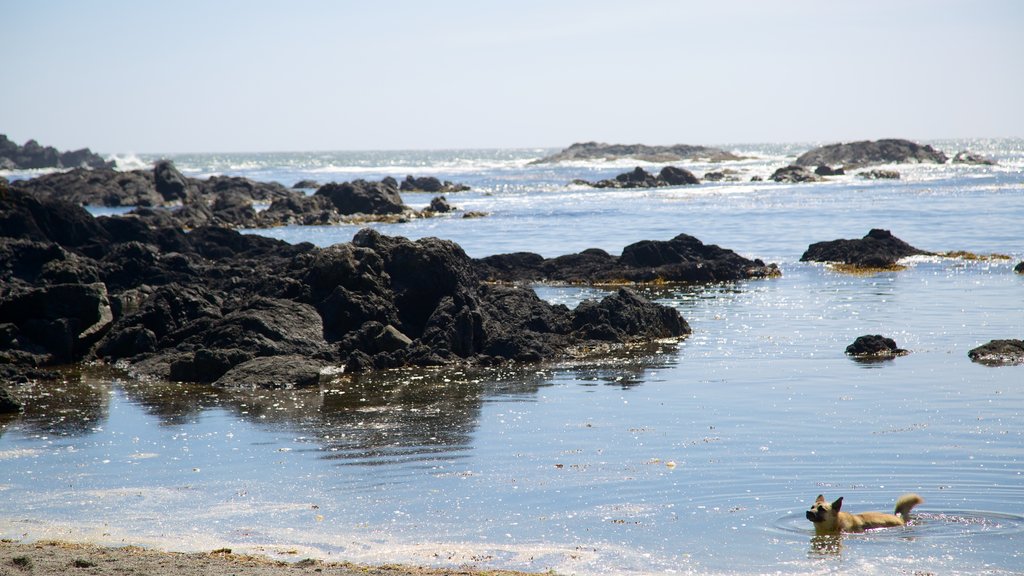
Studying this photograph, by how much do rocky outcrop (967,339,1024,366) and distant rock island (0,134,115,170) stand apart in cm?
13683

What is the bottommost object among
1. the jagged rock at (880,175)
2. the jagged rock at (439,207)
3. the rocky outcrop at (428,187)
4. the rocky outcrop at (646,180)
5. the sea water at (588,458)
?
the sea water at (588,458)

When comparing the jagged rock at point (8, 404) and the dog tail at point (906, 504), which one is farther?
the jagged rock at point (8, 404)

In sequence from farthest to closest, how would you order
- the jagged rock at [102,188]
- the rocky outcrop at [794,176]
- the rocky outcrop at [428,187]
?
1. the rocky outcrop at [794,176]
2. the rocky outcrop at [428,187]
3. the jagged rock at [102,188]

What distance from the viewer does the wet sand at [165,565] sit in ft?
25.1

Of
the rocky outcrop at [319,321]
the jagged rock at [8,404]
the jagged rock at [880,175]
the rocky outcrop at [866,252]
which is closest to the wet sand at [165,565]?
the jagged rock at [8,404]

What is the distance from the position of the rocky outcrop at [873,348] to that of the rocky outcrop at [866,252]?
539 inches

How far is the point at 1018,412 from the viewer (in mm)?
12969

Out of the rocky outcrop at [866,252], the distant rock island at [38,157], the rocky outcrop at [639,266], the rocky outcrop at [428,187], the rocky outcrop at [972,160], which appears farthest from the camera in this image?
the distant rock island at [38,157]

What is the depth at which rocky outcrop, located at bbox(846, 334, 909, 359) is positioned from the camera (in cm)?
1728

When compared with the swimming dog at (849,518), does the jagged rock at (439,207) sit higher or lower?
higher

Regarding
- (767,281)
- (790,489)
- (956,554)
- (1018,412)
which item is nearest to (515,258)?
(767,281)

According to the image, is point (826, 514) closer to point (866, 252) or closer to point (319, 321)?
point (319, 321)

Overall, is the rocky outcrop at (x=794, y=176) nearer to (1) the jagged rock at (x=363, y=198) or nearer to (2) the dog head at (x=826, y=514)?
(1) the jagged rock at (x=363, y=198)

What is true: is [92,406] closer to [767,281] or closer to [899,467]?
[899,467]
